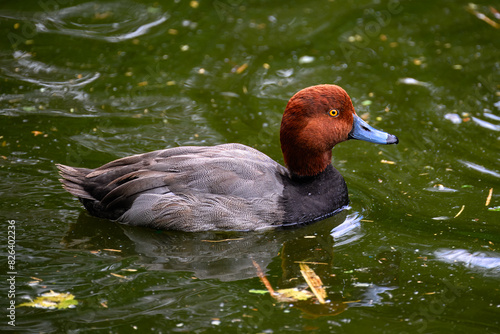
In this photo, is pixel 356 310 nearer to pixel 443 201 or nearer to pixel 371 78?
pixel 443 201

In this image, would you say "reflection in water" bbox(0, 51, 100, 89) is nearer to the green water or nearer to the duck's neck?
the green water

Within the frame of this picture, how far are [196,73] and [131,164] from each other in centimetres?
339

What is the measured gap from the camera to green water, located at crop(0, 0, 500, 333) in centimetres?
515

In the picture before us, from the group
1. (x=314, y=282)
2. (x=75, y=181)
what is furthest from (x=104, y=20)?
(x=314, y=282)

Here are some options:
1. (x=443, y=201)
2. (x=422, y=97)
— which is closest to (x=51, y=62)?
(x=422, y=97)

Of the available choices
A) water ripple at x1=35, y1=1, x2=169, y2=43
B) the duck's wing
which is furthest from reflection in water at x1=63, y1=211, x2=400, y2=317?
water ripple at x1=35, y1=1, x2=169, y2=43

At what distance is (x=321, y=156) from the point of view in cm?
659

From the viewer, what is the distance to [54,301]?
5109 millimetres

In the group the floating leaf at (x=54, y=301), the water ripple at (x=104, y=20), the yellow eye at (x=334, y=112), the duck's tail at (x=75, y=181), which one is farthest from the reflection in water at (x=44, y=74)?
the floating leaf at (x=54, y=301)

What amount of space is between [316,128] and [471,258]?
6.47 feet

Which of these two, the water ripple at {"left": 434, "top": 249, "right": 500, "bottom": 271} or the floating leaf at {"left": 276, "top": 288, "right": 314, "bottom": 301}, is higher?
the floating leaf at {"left": 276, "top": 288, "right": 314, "bottom": 301}

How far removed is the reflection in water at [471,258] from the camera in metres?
5.71

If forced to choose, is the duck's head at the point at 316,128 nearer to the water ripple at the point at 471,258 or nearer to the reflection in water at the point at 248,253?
the reflection in water at the point at 248,253

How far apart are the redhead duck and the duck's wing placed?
0.03 ft
